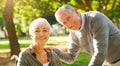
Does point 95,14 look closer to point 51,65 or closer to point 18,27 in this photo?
point 51,65

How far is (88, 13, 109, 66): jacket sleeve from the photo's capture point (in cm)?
454

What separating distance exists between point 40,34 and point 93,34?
0.70 meters

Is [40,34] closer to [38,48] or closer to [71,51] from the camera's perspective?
[38,48]

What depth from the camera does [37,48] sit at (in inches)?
172

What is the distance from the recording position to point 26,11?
108 ft

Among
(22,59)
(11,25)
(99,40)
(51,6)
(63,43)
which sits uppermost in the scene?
(99,40)

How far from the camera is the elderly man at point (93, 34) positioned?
4.54 metres

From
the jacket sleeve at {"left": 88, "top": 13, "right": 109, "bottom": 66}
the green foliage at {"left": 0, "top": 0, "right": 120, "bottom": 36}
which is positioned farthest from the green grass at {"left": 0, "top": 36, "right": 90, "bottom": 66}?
the jacket sleeve at {"left": 88, "top": 13, "right": 109, "bottom": 66}

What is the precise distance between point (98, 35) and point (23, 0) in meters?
23.9

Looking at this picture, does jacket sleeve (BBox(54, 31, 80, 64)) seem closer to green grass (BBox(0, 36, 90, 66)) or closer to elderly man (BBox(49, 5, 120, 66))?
elderly man (BBox(49, 5, 120, 66))

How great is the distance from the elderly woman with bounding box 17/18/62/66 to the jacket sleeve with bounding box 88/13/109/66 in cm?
54

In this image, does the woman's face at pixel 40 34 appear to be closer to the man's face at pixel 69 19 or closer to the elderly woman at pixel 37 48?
the elderly woman at pixel 37 48

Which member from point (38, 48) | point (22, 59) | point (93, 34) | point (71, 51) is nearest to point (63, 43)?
point (71, 51)

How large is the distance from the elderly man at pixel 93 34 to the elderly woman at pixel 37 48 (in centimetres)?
31
